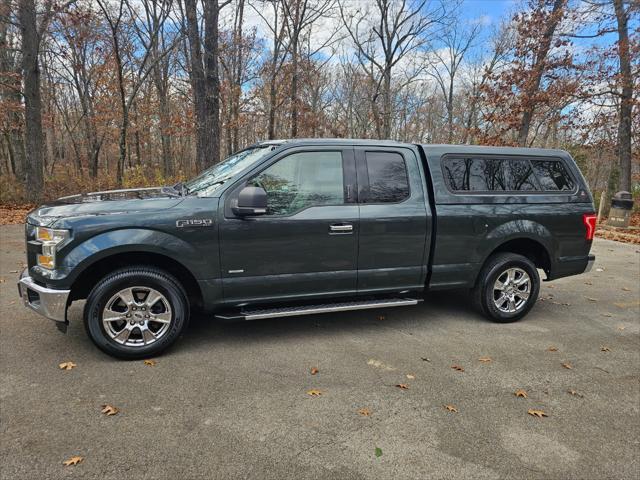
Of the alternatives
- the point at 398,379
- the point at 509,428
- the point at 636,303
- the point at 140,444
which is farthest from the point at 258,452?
the point at 636,303

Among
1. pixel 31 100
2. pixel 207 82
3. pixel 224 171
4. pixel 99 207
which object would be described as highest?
pixel 31 100

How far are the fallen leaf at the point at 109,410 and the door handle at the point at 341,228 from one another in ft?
7.44

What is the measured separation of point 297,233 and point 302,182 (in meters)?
0.52

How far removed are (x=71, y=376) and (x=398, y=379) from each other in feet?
8.68

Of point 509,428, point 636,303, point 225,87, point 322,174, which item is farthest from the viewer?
point 225,87

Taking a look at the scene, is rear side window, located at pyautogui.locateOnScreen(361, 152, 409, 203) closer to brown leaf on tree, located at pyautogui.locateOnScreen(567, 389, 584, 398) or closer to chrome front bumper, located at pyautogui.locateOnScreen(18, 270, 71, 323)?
brown leaf on tree, located at pyautogui.locateOnScreen(567, 389, 584, 398)

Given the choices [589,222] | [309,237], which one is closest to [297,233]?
[309,237]

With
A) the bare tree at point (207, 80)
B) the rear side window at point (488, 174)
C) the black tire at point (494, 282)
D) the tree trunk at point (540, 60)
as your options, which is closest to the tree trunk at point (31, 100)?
the bare tree at point (207, 80)

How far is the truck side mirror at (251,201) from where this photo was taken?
141 inches

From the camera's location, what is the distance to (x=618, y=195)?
1289cm

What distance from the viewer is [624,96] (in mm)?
15039

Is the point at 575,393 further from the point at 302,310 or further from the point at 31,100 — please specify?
the point at 31,100

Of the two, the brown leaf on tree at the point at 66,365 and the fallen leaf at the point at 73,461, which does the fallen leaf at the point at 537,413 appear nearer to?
the fallen leaf at the point at 73,461

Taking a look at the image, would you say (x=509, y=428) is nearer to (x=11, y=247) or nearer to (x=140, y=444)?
(x=140, y=444)
